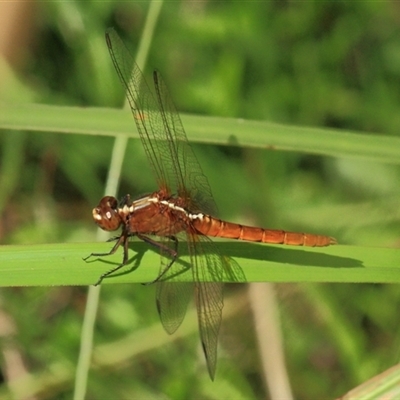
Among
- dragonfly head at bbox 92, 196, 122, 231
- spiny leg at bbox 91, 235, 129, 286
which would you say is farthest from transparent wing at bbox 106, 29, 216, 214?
spiny leg at bbox 91, 235, 129, 286

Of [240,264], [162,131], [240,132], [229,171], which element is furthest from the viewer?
[229,171]

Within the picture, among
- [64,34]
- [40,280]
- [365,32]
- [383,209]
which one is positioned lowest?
[40,280]

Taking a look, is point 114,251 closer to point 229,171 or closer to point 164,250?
point 164,250

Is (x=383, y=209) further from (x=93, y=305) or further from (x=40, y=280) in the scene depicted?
(x=40, y=280)

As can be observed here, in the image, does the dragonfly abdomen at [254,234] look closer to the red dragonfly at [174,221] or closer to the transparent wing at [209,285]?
the red dragonfly at [174,221]

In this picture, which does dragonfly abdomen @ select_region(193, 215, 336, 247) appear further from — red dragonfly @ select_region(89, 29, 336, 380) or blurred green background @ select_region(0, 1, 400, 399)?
blurred green background @ select_region(0, 1, 400, 399)

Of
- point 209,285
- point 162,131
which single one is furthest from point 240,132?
point 209,285

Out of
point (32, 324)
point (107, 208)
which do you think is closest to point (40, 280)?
point (107, 208)
